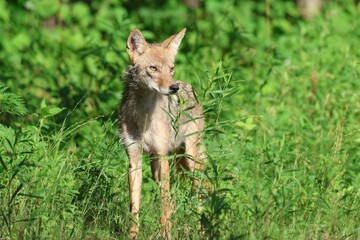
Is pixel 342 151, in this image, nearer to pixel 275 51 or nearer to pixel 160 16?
pixel 275 51

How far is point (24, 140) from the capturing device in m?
7.04

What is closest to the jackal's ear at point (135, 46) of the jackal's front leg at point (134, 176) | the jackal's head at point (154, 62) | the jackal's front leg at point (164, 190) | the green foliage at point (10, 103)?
the jackal's head at point (154, 62)

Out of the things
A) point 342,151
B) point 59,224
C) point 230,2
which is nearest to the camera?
point 59,224

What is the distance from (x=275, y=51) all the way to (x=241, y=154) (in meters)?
3.68

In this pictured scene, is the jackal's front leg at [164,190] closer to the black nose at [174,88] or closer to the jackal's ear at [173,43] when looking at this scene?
the black nose at [174,88]

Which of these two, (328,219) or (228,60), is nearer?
(328,219)

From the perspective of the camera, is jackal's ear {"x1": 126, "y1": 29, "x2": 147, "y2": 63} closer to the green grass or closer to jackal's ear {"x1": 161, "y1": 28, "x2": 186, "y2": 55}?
jackal's ear {"x1": 161, "y1": 28, "x2": 186, "y2": 55}

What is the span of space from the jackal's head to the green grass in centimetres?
38

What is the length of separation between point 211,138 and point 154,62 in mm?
1228

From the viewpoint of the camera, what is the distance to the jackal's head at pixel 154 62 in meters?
7.91

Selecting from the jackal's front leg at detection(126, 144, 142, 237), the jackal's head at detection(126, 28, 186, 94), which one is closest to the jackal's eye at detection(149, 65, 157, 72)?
the jackal's head at detection(126, 28, 186, 94)

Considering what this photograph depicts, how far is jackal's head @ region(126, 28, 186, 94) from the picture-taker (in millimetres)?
7914

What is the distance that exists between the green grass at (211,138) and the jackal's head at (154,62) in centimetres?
38

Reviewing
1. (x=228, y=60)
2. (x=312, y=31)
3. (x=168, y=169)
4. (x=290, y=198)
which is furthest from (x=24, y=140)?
(x=312, y=31)
